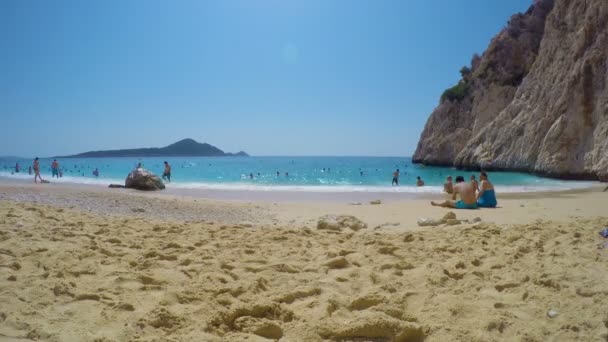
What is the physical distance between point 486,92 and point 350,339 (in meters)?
53.5

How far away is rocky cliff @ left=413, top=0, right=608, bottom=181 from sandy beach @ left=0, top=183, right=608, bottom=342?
90.6ft

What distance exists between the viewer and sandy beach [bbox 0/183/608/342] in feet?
8.64

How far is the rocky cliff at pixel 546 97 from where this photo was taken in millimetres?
27672

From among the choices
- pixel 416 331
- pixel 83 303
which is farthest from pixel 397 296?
pixel 83 303

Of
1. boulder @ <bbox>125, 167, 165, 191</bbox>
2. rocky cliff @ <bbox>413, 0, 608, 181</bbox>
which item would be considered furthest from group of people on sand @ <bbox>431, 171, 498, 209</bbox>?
rocky cliff @ <bbox>413, 0, 608, 181</bbox>

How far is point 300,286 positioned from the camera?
354 centimetres

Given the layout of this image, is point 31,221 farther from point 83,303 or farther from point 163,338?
point 163,338

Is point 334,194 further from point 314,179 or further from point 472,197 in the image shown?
point 314,179

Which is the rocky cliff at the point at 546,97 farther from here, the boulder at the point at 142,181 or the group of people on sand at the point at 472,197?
the boulder at the point at 142,181

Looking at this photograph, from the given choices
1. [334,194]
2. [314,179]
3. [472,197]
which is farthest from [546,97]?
[472,197]

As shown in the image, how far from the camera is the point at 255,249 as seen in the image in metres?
5.04

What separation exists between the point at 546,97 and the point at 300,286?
124 feet

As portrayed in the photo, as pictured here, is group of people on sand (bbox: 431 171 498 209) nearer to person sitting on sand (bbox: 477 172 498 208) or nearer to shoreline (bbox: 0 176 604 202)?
person sitting on sand (bbox: 477 172 498 208)

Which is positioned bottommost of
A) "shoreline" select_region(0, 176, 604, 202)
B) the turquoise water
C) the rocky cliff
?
"shoreline" select_region(0, 176, 604, 202)
